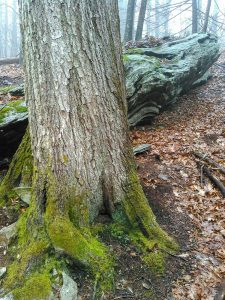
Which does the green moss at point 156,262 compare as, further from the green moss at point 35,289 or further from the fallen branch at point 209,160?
the fallen branch at point 209,160

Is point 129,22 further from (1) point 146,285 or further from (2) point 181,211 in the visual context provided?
(1) point 146,285

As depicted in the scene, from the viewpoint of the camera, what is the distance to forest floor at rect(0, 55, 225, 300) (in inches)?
124

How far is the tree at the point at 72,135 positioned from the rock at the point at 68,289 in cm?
19

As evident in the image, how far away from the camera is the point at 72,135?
11.0ft

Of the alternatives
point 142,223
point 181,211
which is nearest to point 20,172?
point 142,223

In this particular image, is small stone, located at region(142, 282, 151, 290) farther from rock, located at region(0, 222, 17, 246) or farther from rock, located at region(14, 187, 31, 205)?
rock, located at region(14, 187, 31, 205)

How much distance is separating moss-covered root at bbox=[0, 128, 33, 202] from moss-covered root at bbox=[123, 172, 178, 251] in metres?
1.68

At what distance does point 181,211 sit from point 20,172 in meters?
2.67

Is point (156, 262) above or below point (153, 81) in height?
below

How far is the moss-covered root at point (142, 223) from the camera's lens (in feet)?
11.8

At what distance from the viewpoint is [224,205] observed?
16.4ft

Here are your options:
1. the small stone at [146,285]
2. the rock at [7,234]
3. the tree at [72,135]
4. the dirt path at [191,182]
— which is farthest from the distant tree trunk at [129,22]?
the small stone at [146,285]

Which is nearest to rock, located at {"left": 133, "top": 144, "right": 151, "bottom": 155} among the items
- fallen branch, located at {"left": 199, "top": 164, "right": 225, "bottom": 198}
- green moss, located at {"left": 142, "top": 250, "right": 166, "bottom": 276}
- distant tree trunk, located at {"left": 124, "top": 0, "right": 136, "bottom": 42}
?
fallen branch, located at {"left": 199, "top": 164, "right": 225, "bottom": 198}

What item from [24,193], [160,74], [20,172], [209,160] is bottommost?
[209,160]
